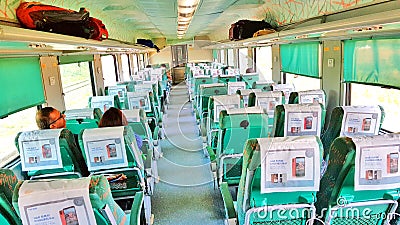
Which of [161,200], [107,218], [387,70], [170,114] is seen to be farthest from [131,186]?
[170,114]

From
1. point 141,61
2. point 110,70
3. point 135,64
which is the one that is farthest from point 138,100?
point 141,61

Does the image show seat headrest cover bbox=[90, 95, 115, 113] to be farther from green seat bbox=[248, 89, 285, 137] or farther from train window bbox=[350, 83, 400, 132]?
train window bbox=[350, 83, 400, 132]

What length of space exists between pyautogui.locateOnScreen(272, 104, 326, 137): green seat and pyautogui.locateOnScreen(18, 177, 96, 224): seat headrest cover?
6.59 feet

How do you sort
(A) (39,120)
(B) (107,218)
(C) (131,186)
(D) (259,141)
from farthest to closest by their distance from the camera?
(A) (39,120) → (C) (131,186) → (D) (259,141) → (B) (107,218)

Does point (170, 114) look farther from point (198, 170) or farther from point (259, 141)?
point (259, 141)

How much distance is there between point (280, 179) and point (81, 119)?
245 cm

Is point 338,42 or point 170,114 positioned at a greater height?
point 338,42

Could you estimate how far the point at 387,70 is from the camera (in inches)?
133

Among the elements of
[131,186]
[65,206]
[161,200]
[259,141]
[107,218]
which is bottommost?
[161,200]

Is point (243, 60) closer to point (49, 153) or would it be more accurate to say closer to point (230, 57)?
point (230, 57)

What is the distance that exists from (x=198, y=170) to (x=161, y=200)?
0.96 metres

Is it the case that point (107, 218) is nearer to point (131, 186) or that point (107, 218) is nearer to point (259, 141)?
point (259, 141)

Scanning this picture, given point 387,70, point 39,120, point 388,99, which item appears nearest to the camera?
point 39,120

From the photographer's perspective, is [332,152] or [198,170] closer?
[332,152]
